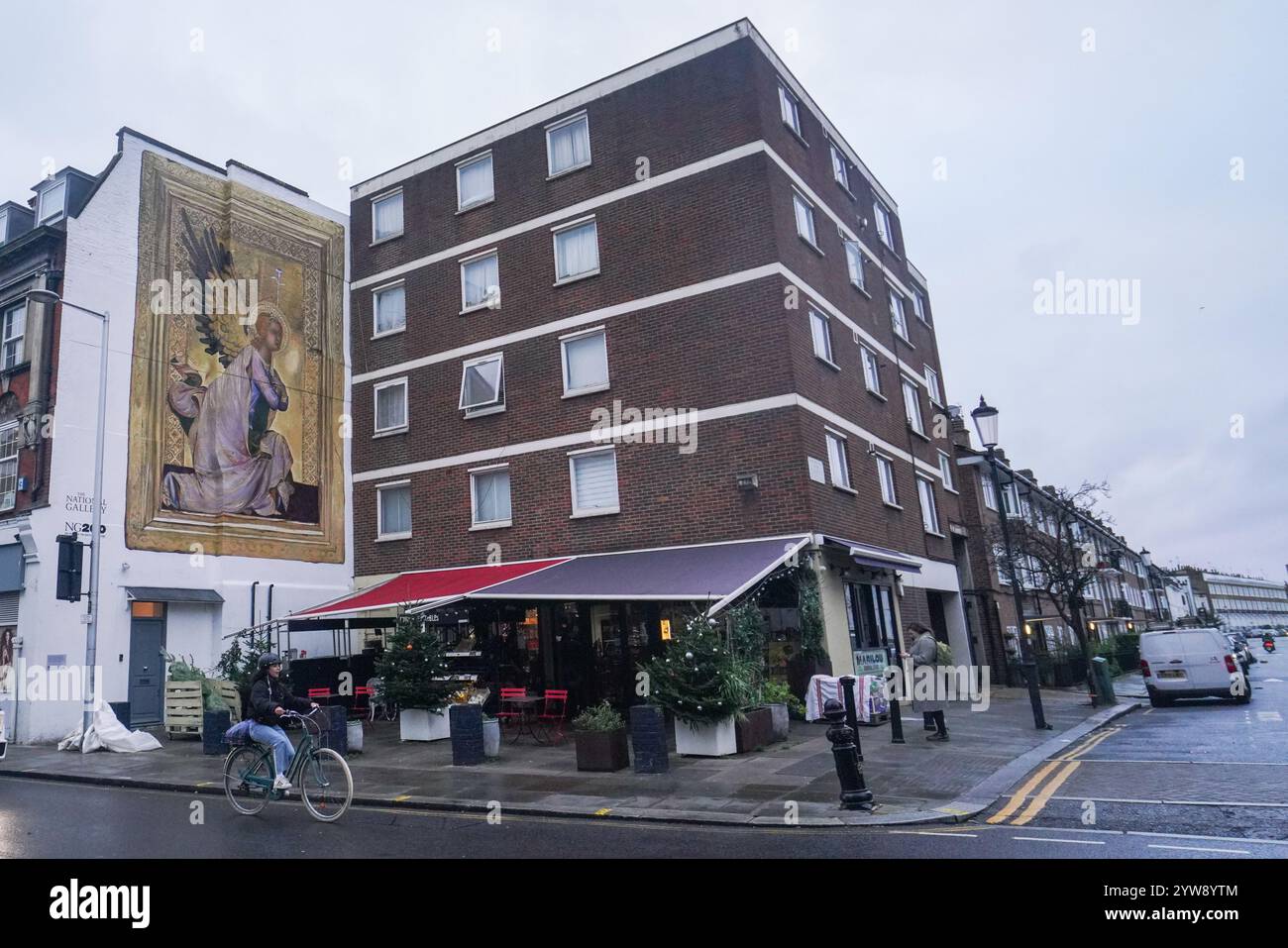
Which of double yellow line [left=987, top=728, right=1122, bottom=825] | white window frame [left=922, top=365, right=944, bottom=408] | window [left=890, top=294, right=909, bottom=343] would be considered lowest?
double yellow line [left=987, top=728, right=1122, bottom=825]

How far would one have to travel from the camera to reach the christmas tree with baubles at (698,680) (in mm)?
12641

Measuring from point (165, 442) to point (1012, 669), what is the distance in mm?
26993

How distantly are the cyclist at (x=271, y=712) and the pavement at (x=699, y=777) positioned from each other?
5.43 ft

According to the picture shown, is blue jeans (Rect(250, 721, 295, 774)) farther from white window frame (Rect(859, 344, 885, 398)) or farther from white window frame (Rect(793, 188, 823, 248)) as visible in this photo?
white window frame (Rect(859, 344, 885, 398))

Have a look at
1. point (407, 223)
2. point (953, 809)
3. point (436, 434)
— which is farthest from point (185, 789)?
point (407, 223)

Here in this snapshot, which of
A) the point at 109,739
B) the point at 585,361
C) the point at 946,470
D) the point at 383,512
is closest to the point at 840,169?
the point at 585,361

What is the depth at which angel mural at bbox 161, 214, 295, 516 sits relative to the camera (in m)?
21.9

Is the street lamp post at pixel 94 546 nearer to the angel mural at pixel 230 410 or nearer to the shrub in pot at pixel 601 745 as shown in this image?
the angel mural at pixel 230 410

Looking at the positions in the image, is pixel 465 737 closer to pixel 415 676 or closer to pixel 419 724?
pixel 415 676

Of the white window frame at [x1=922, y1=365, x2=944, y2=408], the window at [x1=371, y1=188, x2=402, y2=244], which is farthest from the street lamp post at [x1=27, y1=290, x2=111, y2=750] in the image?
the white window frame at [x1=922, y1=365, x2=944, y2=408]

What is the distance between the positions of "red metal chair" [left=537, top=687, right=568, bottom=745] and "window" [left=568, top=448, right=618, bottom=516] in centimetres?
438

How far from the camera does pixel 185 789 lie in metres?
12.2

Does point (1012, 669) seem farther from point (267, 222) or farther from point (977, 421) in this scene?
point (267, 222)

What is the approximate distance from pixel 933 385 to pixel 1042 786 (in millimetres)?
22428
